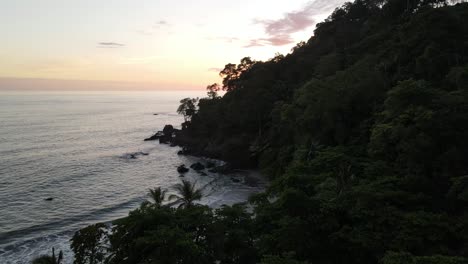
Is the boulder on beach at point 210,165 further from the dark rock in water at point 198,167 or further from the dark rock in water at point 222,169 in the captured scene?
the dark rock in water at point 222,169

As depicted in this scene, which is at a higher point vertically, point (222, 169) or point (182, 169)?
point (222, 169)

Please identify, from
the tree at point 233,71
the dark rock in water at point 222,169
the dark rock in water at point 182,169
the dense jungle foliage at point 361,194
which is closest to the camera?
the dense jungle foliage at point 361,194

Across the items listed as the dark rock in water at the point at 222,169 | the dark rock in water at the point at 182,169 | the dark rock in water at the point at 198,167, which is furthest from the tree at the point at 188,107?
the dark rock in water at the point at 222,169

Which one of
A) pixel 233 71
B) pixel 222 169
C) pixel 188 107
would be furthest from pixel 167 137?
pixel 222 169

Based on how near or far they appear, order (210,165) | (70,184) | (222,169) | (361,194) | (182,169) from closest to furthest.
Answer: (361,194), (70,184), (222,169), (182,169), (210,165)

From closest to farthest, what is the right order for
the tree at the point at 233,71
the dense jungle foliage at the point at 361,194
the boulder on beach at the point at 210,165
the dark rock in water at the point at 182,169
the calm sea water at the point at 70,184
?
the dense jungle foliage at the point at 361,194 → the calm sea water at the point at 70,184 → the dark rock in water at the point at 182,169 → the boulder on beach at the point at 210,165 → the tree at the point at 233,71

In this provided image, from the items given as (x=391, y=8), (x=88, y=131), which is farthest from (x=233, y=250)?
(x=88, y=131)

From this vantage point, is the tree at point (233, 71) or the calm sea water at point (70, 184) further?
the tree at point (233, 71)

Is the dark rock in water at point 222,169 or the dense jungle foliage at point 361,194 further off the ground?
the dense jungle foliage at point 361,194

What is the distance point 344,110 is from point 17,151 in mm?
63160

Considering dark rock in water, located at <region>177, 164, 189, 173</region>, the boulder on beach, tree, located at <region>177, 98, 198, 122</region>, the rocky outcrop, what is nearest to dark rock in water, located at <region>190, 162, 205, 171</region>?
the boulder on beach

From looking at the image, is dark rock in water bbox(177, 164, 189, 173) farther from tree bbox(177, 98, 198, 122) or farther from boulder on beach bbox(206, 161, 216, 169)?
tree bbox(177, 98, 198, 122)

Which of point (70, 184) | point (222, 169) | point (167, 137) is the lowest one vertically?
point (70, 184)

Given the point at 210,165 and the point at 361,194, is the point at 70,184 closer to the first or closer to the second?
the point at 210,165
